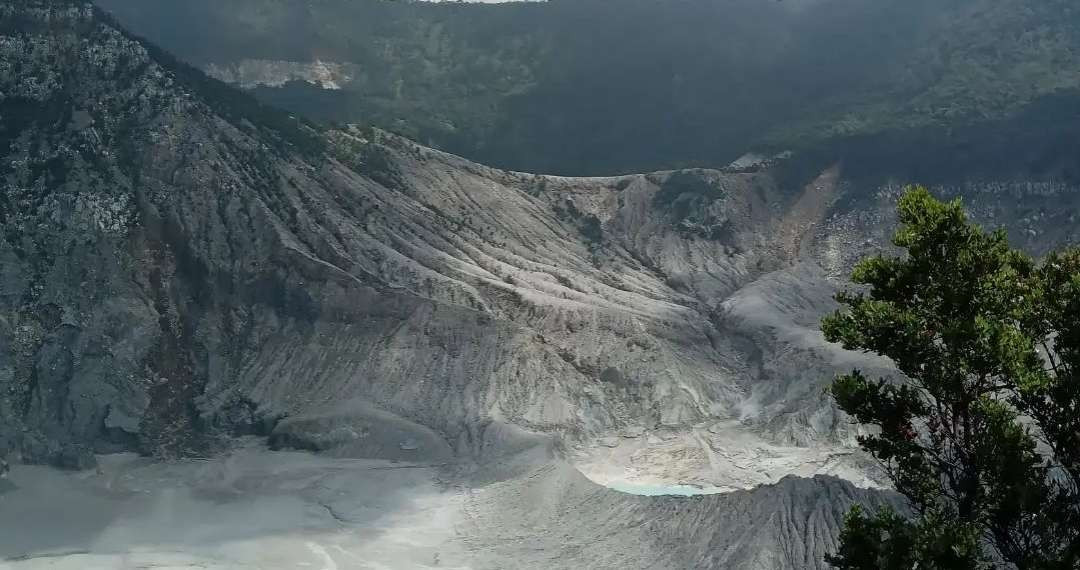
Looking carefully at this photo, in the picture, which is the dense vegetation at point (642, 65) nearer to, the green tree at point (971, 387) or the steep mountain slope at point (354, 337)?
the steep mountain slope at point (354, 337)

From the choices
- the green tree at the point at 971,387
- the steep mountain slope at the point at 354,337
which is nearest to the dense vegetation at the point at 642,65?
the steep mountain slope at the point at 354,337

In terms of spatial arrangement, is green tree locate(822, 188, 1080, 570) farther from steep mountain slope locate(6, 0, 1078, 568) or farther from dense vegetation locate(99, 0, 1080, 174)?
dense vegetation locate(99, 0, 1080, 174)

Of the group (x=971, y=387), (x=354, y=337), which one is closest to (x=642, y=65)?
(x=354, y=337)

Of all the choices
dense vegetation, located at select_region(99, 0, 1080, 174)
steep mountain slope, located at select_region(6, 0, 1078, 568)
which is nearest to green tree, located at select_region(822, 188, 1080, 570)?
steep mountain slope, located at select_region(6, 0, 1078, 568)

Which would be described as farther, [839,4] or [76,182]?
[839,4]

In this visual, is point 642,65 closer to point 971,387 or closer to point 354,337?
point 354,337

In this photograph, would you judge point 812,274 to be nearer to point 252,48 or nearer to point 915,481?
point 915,481

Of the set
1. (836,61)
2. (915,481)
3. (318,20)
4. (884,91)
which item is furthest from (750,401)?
(318,20)
